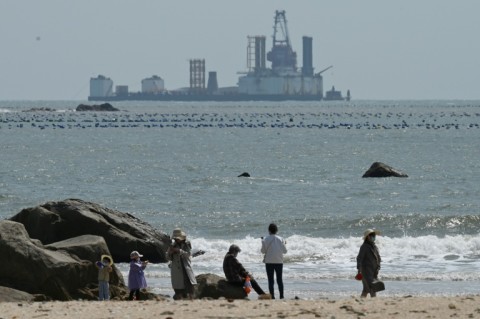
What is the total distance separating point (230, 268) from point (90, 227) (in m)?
6.13

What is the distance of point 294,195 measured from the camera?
147ft

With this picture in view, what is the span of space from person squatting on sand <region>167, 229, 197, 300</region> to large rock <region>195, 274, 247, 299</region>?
44 cm

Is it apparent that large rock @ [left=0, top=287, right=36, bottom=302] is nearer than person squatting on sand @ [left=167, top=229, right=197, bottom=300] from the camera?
Yes

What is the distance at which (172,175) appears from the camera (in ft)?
183

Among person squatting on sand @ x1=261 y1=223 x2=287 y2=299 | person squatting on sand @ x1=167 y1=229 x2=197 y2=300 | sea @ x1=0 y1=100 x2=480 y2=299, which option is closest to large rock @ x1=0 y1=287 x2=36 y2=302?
person squatting on sand @ x1=167 y1=229 x2=197 y2=300

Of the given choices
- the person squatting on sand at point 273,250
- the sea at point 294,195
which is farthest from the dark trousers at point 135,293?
the sea at point 294,195

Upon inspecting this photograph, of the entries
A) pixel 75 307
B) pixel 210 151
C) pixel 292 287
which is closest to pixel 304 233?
pixel 292 287

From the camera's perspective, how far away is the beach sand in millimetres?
14555

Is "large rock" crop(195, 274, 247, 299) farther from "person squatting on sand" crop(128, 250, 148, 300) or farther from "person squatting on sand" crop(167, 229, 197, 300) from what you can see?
"person squatting on sand" crop(128, 250, 148, 300)

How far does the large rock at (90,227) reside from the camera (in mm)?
23188

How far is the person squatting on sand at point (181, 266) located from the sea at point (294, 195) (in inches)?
121

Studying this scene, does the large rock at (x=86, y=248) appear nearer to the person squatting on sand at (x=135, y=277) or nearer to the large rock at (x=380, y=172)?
the person squatting on sand at (x=135, y=277)

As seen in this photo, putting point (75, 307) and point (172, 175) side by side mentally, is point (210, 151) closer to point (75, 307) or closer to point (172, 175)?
point (172, 175)

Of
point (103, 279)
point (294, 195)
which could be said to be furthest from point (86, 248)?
point (294, 195)
